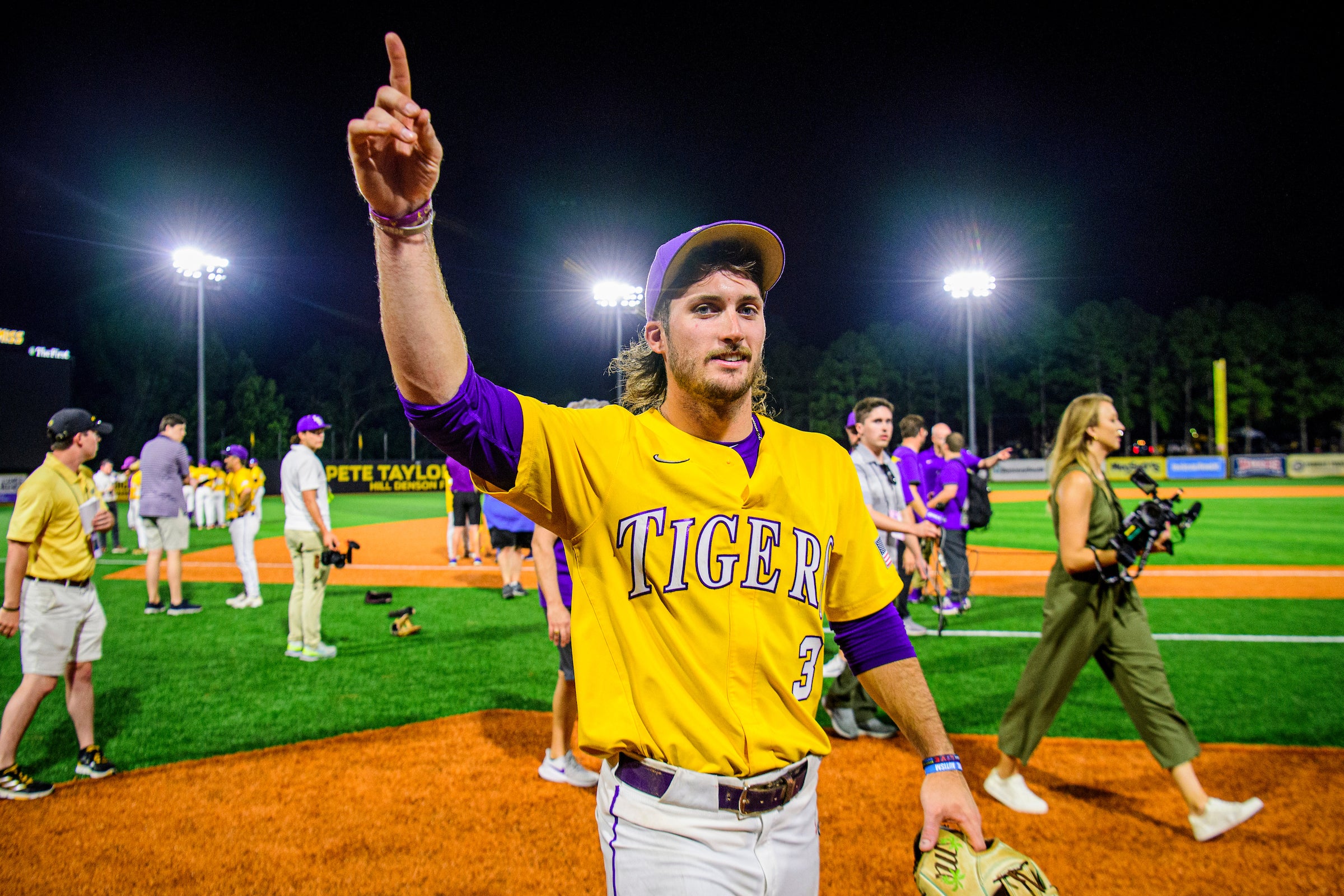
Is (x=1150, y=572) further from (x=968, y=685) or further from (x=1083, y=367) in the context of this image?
(x=1083, y=367)

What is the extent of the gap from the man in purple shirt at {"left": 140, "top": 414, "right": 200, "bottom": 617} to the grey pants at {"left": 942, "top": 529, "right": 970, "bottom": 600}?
1018cm

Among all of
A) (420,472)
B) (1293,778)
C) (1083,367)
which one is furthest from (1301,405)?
(1293,778)

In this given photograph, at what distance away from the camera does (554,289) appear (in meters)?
75.6

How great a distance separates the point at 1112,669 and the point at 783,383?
68647 mm

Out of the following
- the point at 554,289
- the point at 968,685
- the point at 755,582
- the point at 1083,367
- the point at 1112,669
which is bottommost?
the point at 968,685

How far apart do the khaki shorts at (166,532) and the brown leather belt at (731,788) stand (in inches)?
394

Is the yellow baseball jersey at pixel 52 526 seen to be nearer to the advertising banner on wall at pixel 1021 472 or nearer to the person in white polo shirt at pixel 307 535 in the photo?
the person in white polo shirt at pixel 307 535

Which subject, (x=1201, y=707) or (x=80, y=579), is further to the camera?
(x=1201, y=707)

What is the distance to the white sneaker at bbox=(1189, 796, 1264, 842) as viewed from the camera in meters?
3.96

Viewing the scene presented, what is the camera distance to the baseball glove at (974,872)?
182 cm

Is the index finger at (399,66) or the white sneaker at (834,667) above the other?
the index finger at (399,66)

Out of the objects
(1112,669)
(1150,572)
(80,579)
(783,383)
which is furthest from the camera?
(783,383)

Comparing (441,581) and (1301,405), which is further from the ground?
(1301,405)

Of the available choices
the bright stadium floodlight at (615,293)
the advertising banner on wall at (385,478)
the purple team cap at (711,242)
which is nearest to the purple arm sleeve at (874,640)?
the purple team cap at (711,242)
